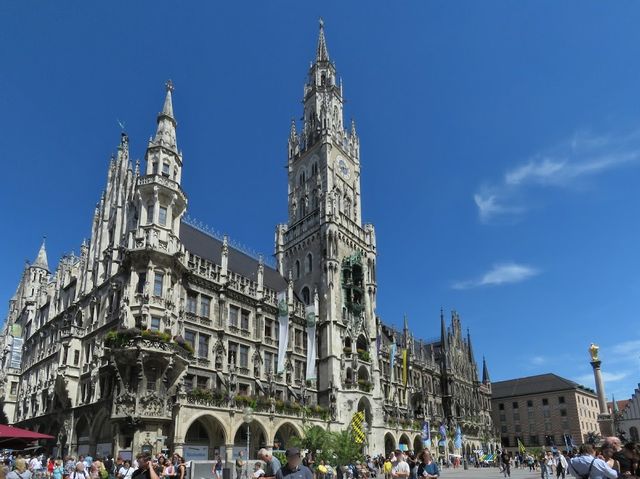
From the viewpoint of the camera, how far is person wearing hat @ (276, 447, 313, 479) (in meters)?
7.56

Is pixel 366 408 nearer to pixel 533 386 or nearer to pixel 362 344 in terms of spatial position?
pixel 362 344

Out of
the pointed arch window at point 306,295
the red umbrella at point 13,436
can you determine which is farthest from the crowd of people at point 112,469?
the pointed arch window at point 306,295

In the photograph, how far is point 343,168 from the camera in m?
66.4

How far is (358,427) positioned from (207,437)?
14.6m

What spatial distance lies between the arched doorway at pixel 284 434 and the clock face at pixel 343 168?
3307 centimetres

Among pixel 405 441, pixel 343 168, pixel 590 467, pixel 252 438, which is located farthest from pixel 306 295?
pixel 590 467

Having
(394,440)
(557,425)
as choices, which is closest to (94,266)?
(394,440)

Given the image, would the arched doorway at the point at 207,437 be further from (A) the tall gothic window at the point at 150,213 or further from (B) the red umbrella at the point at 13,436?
(A) the tall gothic window at the point at 150,213

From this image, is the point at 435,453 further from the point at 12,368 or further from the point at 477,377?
the point at 12,368

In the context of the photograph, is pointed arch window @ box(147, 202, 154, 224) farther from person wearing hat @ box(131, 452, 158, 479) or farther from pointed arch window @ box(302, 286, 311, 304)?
person wearing hat @ box(131, 452, 158, 479)

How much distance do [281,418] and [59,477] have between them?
828 inches

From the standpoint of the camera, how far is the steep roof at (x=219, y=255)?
1838 inches

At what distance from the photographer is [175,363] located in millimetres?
35344

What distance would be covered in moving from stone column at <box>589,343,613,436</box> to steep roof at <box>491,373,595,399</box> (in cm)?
6275
